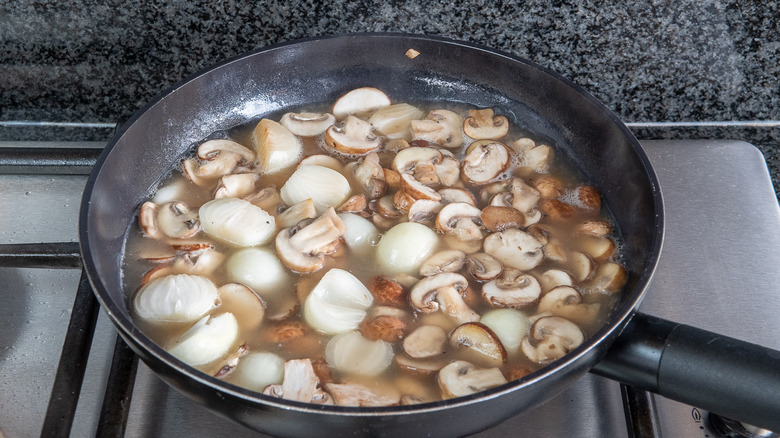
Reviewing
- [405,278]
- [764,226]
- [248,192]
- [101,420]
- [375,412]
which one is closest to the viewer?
[375,412]

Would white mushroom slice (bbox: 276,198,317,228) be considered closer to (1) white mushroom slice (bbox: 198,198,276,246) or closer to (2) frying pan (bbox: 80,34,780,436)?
(1) white mushroom slice (bbox: 198,198,276,246)

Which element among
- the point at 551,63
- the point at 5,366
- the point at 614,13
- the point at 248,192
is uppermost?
the point at 614,13

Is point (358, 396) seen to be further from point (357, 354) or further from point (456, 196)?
point (456, 196)

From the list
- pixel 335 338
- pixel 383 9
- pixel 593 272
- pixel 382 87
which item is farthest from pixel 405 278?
pixel 383 9

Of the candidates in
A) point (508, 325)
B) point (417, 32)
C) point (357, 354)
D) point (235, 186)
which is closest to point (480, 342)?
point (508, 325)

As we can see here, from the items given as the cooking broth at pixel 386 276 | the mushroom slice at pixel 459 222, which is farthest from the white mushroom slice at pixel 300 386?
the mushroom slice at pixel 459 222

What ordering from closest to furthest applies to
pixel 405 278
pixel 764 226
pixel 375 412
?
pixel 375 412 → pixel 405 278 → pixel 764 226

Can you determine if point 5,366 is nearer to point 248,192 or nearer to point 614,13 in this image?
point 248,192
